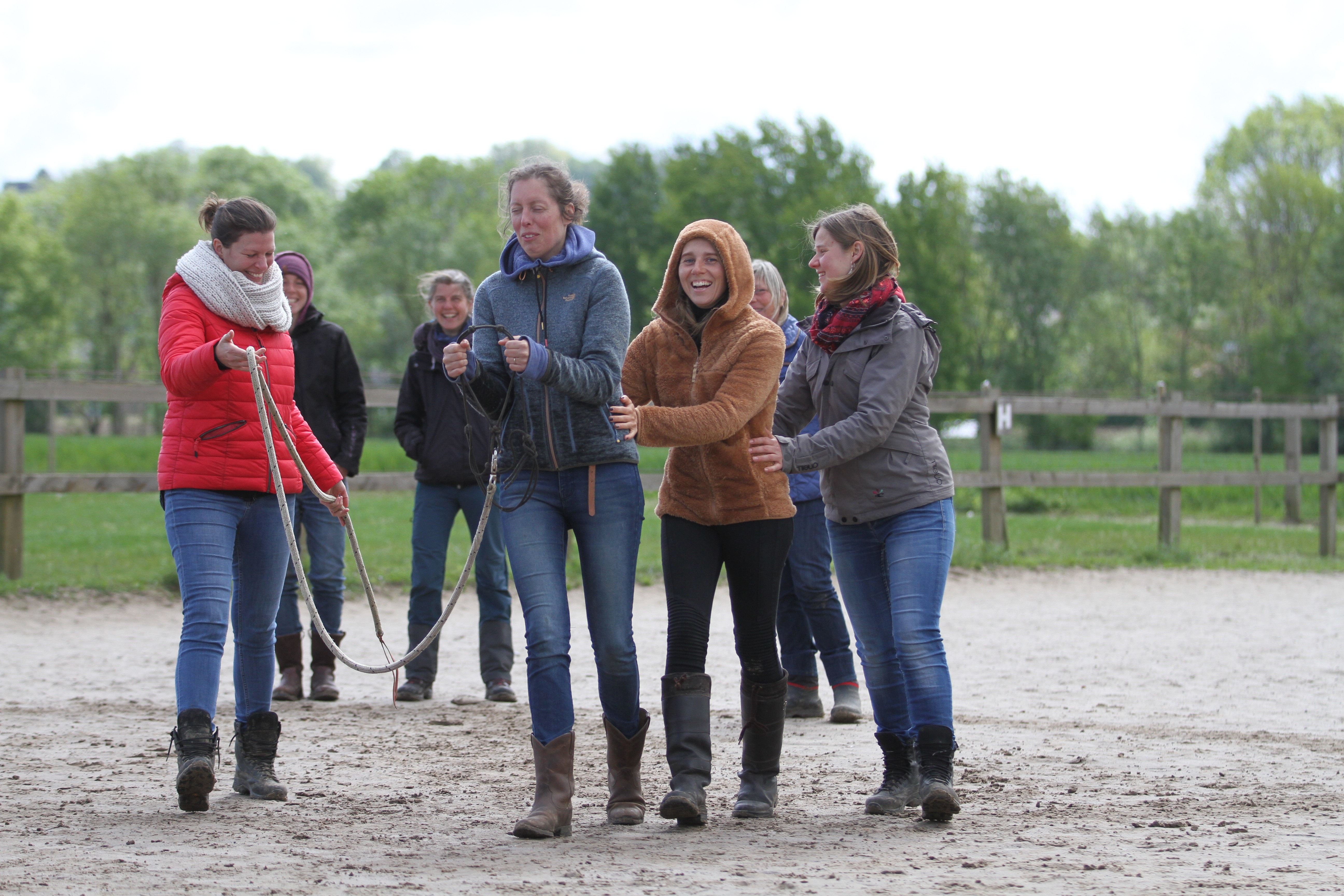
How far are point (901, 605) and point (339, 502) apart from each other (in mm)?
1870

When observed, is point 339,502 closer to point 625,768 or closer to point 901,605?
point 625,768

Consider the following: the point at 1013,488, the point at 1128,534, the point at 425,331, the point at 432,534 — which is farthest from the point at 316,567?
the point at 1013,488

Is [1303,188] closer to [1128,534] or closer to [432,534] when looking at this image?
[1128,534]

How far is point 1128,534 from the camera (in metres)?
14.6

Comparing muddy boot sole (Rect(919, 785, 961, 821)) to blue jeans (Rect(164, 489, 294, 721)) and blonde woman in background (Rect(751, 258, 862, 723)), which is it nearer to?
blonde woman in background (Rect(751, 258, 862, 723))

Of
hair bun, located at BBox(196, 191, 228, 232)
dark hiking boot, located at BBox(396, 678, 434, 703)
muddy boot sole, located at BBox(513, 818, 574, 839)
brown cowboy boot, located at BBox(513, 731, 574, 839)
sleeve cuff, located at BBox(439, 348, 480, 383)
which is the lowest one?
dark hiking boot, located at BBox(396, 678, 434, 703)

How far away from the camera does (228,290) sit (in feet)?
12.8

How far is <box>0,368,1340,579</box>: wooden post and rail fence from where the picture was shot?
882 centimetres

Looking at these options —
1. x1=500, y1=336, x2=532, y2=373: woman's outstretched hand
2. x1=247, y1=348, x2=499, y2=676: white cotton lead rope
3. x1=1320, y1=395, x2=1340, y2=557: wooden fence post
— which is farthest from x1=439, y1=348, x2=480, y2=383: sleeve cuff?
x1=1320, y1=395, x2=1340, y2=557: wooden fence post

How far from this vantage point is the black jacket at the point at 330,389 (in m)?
6.14

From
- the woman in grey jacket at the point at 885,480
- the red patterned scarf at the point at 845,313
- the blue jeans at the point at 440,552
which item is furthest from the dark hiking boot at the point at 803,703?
the red patterned scarf at the point at 845,313

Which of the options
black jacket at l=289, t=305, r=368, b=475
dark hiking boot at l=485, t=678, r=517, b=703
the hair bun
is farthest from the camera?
black jacket at l=289, t=305, r=368, b=475

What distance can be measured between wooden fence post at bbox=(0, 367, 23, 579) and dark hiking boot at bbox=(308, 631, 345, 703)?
4.03 m

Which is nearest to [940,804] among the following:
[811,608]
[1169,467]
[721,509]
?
[721,509]
